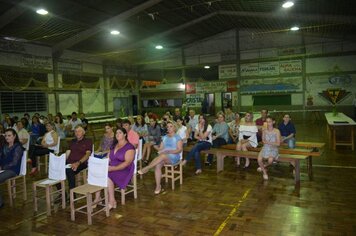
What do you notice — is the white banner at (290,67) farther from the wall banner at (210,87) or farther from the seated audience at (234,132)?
the seated audience at (234,132)

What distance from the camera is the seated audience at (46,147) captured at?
587cm

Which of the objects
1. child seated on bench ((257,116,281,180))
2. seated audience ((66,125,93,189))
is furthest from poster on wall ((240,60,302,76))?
seated audience ((66,125,93,189))

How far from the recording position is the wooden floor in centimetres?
322

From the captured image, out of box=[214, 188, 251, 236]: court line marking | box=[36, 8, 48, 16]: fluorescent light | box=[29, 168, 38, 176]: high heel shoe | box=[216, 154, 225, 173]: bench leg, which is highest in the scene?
box=[36, 8, 48, 16]: fluorescent light

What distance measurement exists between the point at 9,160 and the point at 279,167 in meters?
4.87

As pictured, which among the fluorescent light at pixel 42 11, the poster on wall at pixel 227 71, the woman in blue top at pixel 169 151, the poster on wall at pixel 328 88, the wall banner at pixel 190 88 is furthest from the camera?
the wall banner at pixel 190 88

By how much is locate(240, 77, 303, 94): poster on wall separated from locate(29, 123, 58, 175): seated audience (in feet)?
40.7

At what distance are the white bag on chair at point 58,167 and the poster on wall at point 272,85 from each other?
1376cm

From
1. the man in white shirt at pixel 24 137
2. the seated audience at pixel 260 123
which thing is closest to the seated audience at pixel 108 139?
the man in white shirt at pixel 24 137

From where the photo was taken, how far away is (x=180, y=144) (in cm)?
480

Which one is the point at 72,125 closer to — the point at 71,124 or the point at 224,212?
the point at 71,124

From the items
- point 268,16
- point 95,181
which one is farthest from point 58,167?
point 268,16

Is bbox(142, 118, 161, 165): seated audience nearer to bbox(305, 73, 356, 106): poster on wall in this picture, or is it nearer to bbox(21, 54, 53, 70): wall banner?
bbox(21, 54, 53, 70): wall banner

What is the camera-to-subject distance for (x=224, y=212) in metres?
3.67
